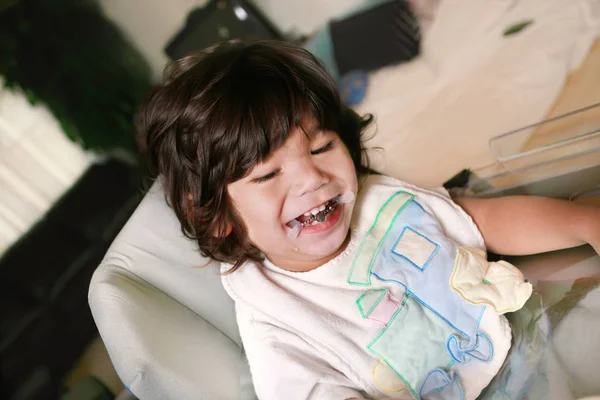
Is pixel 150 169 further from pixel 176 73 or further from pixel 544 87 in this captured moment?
pixel 544 87

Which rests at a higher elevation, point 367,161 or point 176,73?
point 176,73

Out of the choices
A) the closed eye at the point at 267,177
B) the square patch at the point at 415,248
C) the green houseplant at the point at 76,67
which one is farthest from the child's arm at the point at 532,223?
the green houseplant at the point at 76,67

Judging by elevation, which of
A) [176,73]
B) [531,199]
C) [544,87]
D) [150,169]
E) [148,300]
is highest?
[176,73]

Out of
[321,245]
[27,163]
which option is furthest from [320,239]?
[27,163]

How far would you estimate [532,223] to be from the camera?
0.81 metres

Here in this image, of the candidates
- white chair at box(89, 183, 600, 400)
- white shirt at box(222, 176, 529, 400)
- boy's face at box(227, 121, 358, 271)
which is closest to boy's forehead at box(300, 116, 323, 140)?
boy's face at box(227, 121, 358, 271)

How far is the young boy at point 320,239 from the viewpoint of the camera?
2.33 ft

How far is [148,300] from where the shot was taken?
82 centimetres

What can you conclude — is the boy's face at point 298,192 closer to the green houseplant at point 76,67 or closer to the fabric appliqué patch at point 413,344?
the fabric appliqué patch at point 413,344

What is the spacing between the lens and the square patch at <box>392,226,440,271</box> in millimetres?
809

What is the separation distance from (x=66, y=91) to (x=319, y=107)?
3.52 ft

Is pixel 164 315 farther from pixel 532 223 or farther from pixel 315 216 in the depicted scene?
pixel 532 223

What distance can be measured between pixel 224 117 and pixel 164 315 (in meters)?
0.34

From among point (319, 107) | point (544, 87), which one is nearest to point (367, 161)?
point (319, 107)
